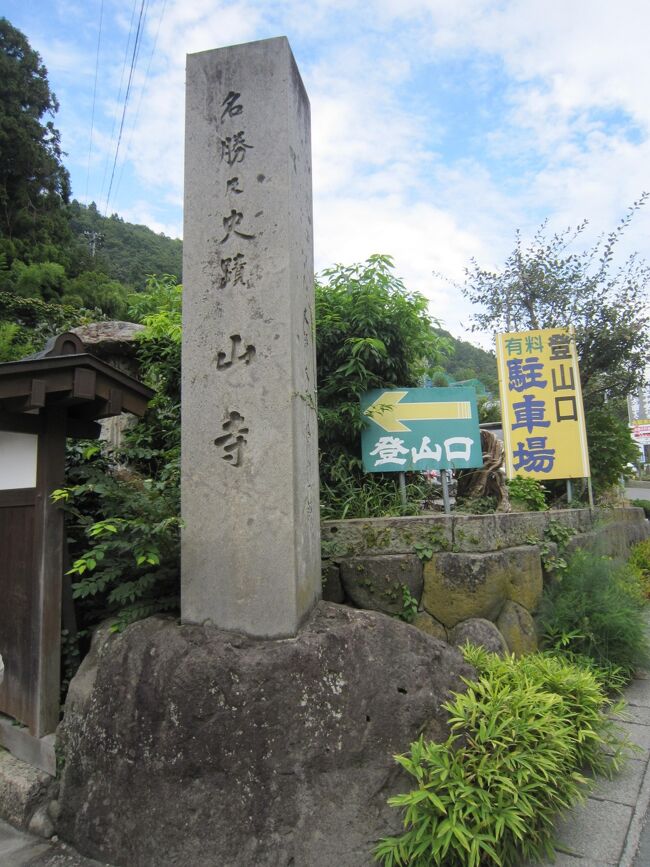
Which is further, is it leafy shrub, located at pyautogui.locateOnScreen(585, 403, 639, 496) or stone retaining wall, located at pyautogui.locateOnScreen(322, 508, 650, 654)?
leafy shrub, located at pyautogui.locateOnScreen(585, 403, 639, 496)

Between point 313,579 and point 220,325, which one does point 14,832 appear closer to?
point 313,579

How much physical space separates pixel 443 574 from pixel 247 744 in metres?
2.24

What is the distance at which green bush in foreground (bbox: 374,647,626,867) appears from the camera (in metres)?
2.63

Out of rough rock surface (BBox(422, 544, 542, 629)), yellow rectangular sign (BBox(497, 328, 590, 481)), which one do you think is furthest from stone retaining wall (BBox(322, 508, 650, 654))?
yellow rectangular sign (BBox(497, 328, 590, 481))

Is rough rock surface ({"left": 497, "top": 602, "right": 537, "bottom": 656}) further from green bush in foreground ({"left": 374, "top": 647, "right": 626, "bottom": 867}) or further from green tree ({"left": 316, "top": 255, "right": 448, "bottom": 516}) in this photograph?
green tree ({"left": 316, "top": 255, "right": 448, "bottom": 516})

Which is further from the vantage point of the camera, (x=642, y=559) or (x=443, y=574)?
(x=642, y=559)

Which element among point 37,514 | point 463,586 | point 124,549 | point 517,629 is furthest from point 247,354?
point 517,629

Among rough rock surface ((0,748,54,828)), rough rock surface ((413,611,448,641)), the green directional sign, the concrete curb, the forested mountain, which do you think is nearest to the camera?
the concrete curb

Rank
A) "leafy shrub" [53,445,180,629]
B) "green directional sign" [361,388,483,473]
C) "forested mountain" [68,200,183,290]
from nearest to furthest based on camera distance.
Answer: "leafy shrub" [53,445,180,629], "green directional sign" [361,388,483,473], "forested mountain" [68,200,183,290]

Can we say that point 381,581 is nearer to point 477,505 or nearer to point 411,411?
point 411,411

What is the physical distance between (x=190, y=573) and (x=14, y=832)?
6.12 ft

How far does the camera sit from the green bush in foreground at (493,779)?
263 centimetres

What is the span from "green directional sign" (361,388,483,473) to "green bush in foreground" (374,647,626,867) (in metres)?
2.25

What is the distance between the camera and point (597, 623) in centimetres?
483
